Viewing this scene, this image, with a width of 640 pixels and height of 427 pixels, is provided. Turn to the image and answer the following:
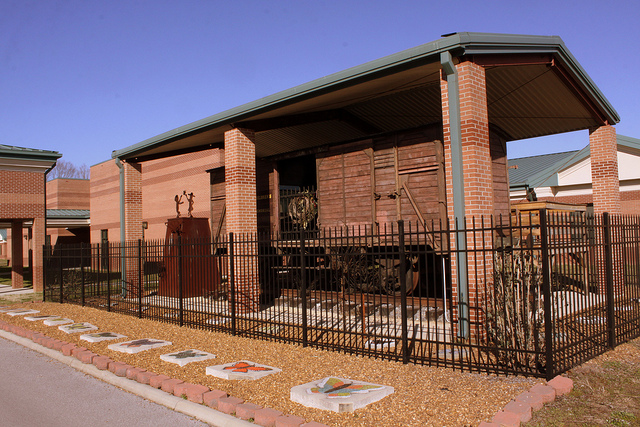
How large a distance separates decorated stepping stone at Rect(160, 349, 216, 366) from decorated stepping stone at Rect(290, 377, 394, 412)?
2.34 metres

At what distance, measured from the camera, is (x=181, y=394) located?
19.0 ft

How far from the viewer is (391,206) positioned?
10.9m

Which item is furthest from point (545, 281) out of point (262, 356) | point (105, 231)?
point (105, 231)

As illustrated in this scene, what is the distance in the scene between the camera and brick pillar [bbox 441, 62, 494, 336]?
756 cm

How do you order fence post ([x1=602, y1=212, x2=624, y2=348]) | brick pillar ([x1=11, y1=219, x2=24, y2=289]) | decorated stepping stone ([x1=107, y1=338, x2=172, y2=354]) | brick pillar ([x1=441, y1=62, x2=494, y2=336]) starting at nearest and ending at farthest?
fence post ([x1=602, y1=212, x2=624, y2=348]) → brick pillar ([x1=441, y1=62, x2=494, y2=336]) → decorated stepping stone ([x1=107, y1=338, x2=172, y2=354]) → brick pillar ([x1=11, y1=219, x2=24, y2=289])

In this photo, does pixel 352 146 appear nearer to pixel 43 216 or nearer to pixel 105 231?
pixel 43 216

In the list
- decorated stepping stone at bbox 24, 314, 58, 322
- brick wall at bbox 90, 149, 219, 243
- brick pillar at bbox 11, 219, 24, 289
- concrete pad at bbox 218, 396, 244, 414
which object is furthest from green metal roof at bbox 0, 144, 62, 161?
concrete pad at bbox 218, 396, 244, 414

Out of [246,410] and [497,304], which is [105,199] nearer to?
[246,410]

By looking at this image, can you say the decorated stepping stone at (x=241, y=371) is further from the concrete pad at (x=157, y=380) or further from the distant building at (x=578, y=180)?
the distant building at (x=578, y=180)

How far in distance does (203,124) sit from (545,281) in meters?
9.47

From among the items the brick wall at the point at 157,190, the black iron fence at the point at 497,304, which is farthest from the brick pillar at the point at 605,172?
the brick wall at the point at 157,190

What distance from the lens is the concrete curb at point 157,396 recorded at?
196 inches

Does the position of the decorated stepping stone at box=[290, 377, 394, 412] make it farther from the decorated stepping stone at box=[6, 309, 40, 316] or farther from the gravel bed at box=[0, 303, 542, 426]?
the decorated stepping stone at box=[6, 309, 40, 316]

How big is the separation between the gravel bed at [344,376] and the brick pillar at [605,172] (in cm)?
829
